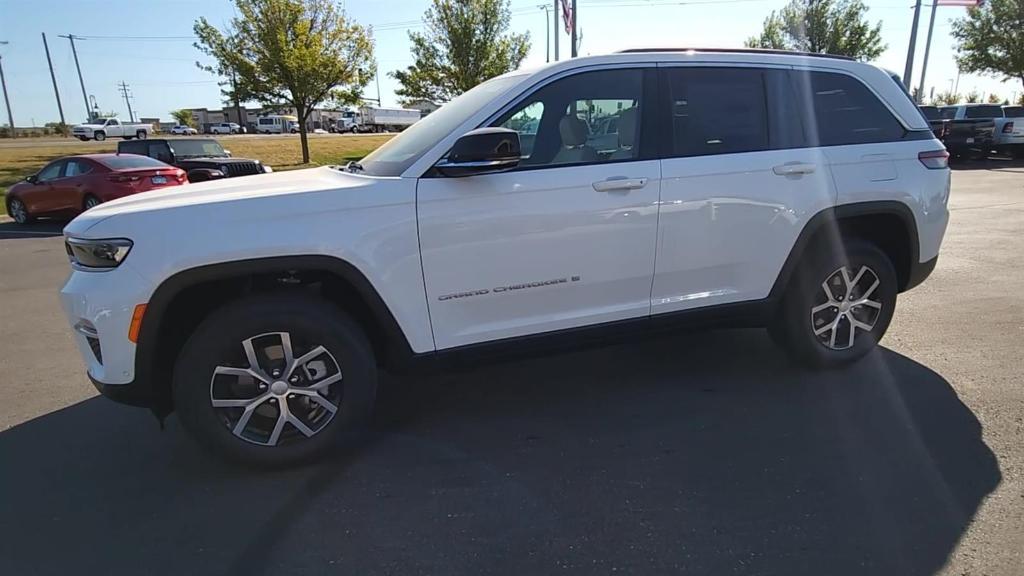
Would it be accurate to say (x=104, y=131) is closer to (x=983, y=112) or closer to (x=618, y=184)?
(x=983, y=112)

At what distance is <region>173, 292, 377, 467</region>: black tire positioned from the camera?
2824mm

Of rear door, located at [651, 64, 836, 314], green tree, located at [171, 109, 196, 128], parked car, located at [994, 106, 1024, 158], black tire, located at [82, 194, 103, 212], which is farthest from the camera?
green tree, located at [171, 109, 196, 128]

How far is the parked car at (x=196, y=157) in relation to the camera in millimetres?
14625

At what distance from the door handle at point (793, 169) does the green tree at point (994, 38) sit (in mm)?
35399

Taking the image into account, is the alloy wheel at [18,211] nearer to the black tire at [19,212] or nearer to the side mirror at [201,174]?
the black tire at [19,212]

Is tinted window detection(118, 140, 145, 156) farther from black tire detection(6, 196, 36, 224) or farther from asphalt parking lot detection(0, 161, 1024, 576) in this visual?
asphalt parking lot detection(0, 161, 1024, 576)

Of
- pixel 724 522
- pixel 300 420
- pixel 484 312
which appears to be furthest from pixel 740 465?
pixel 300 420

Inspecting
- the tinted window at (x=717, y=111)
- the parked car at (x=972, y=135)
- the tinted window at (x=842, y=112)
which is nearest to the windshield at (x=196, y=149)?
the tinted window at (x=717, y=111)

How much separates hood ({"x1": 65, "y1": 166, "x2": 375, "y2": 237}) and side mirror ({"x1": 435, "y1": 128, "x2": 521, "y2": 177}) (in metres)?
0.43

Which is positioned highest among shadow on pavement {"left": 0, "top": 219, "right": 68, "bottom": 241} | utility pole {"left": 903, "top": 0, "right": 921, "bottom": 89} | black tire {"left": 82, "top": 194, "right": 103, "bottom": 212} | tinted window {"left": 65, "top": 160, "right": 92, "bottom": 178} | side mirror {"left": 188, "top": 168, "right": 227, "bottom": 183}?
utility pole {"left": 903, "top": 0, "right": 921, "bottom": 89}

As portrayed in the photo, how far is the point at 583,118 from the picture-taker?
135 inches

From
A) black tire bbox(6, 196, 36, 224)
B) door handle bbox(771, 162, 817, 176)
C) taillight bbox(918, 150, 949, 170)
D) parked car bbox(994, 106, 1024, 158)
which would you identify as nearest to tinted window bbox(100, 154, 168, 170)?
black tire bbox(6, 196, 36, 224)

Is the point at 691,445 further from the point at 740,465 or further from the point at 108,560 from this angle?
the point at 108,560

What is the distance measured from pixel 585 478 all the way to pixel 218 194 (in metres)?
2.23
